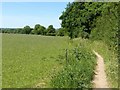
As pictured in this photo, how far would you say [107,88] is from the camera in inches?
452

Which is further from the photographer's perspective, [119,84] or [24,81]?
[24,81]

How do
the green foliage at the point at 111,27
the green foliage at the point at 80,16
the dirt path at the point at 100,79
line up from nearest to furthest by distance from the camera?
the dirt path at the point at 100,79, the green foliage at the point at 111,27, the green foliage at the point at 80,16

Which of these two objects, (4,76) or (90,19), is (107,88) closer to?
(4,76)

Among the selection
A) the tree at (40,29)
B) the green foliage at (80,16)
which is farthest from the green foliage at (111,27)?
the tree at (40,29)

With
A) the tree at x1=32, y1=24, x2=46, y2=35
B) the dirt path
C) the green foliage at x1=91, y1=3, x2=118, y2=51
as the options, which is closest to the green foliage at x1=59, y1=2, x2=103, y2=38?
the green foliage at x1=91, y1=3, x2=118, y2=51

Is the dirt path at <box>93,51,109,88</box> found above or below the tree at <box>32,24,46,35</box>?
below

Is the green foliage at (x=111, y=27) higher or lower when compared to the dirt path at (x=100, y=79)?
higher

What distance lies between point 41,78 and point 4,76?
1993 millimetres

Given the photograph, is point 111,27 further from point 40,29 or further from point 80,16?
point 40,29

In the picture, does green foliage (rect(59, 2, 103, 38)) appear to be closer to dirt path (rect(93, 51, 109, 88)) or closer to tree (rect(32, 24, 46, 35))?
dirt path (rect(93, 51, 109, 88))

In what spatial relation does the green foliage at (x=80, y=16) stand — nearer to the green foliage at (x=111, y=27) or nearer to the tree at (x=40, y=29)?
the green foliage at (x=111, y=27)

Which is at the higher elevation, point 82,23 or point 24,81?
point 82,23

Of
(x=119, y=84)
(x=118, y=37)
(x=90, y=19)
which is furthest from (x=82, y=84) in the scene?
(x=90, y=19)

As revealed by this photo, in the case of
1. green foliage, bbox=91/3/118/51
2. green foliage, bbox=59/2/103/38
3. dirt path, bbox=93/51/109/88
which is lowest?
dirt path, bbox=93/51/109/88
